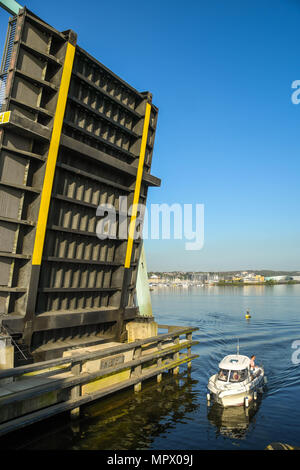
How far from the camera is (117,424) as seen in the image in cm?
1283

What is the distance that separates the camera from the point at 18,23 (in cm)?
1252

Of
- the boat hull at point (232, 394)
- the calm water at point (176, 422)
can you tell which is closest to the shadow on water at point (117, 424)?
the calm water at point (176, 422)

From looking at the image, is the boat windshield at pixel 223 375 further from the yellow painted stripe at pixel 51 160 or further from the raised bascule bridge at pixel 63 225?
the yellow painted stripe at pixel 51 160

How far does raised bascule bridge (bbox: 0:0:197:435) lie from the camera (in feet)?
40.4

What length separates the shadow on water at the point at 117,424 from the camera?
11148 millimetres

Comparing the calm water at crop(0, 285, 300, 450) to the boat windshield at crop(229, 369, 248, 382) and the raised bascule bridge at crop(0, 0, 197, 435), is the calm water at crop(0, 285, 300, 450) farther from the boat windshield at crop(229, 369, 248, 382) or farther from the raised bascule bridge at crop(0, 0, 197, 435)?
the boat windshield at crop(229, 369, 248, 382)

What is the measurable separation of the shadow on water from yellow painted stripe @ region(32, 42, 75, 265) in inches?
239

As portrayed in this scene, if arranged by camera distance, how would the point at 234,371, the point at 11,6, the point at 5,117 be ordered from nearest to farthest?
the point at 5,117, the point at 11,6, the point at 234,371

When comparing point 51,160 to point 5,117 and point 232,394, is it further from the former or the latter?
point 232,394

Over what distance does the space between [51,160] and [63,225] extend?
326cm

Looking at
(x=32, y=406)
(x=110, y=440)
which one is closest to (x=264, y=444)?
(x=110, y=440)

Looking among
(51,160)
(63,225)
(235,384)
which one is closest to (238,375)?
(235,384)

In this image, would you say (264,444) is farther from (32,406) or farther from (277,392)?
(32,406)

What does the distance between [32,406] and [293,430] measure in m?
10.3
